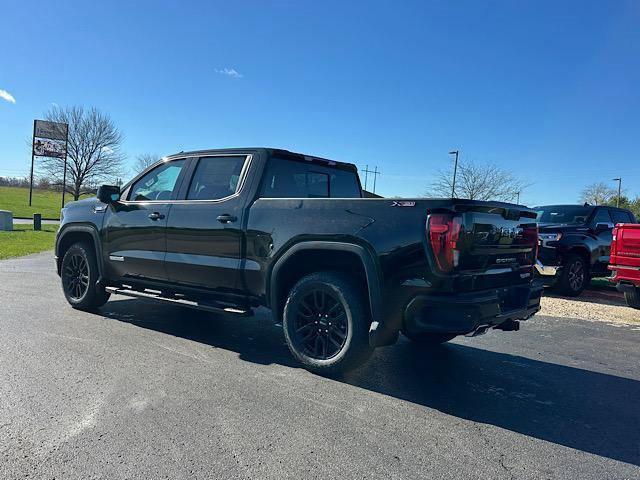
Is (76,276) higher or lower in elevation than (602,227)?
lower

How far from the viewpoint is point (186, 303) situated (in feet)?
15.8

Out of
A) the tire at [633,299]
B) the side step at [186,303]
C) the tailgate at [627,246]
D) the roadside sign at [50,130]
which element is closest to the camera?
the side step at [186,303]

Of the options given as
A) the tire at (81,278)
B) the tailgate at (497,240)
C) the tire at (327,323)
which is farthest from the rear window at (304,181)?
the tire at (81,278)

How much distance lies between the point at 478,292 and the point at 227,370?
2.20m

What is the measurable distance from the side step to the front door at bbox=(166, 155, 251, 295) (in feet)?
0.58

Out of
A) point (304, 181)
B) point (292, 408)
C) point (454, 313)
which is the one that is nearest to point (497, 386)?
point (454, 313)

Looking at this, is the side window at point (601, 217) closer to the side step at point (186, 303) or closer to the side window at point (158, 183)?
the side step at point (186, 303)

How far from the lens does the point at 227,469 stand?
100 inches

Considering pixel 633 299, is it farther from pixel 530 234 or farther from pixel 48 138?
pixel 48 138

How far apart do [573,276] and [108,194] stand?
26.5 feet

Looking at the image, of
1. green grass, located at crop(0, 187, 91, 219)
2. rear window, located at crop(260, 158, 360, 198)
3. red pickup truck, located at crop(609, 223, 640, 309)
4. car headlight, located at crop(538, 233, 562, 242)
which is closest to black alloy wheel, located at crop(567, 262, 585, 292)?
car headlight, located at crop(538, 233, 562, 242)

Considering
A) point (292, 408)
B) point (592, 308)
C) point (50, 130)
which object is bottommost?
point (292, 408)

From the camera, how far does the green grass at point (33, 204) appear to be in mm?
45612

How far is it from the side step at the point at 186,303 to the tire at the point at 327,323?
524mm
